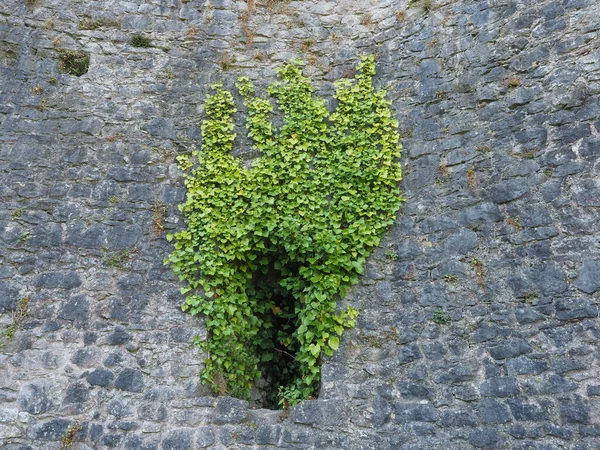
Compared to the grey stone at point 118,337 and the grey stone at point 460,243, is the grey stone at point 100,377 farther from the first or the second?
the grey stone at point 460,243

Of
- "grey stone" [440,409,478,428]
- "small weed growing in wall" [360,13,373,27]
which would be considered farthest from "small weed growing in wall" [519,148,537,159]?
"small weed growing in wall" [360,13,373,27]

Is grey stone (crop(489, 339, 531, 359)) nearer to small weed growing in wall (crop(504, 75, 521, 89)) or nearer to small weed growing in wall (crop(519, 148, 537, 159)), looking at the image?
small weed growing in wall (crop(519, 148, 537, 159))

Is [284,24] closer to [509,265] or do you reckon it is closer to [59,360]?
[509,265]

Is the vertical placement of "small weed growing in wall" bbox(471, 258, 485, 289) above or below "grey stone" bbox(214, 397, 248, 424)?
above

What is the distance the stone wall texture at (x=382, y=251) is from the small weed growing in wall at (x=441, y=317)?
1.7 inches

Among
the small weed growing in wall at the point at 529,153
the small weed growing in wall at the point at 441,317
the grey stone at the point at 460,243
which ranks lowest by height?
the small weed growing in wall at the point at 441,317

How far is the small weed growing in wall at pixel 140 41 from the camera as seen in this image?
20.3 ft

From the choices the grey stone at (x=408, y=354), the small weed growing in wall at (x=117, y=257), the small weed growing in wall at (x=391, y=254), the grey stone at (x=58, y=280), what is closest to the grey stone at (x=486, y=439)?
the grey stone at (x=408, y=354)

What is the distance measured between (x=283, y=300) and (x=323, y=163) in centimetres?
157

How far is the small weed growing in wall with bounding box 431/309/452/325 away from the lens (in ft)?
15.1

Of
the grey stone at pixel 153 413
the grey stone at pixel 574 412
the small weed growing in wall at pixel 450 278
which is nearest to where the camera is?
the grey stone at pixel 574 412

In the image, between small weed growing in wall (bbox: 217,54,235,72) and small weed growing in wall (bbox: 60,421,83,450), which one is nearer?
small weed growing in wall (bbox: 60,421,83,450)

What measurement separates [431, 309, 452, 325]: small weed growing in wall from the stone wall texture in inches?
1.7

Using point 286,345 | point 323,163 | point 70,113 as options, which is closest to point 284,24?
point 323,163
